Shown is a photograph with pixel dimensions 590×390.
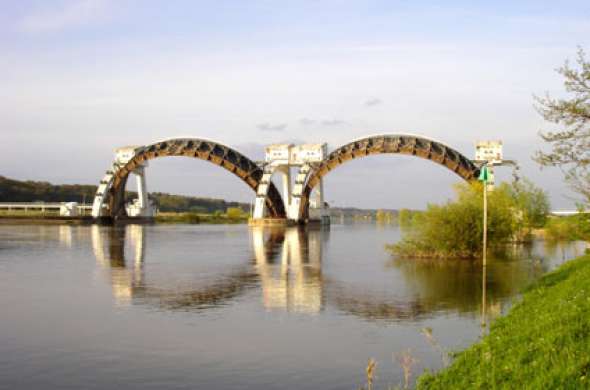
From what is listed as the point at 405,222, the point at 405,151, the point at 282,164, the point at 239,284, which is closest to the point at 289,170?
the point at 282,164

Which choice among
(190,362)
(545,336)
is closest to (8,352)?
(190,362)

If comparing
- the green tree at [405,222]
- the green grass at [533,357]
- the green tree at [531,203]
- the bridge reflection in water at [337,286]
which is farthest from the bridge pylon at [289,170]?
the green grass at [533,357]

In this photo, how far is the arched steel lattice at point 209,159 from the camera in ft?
314

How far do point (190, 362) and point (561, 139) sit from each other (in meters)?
13.3

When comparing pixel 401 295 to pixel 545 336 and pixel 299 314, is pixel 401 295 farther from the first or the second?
pixel 545 336

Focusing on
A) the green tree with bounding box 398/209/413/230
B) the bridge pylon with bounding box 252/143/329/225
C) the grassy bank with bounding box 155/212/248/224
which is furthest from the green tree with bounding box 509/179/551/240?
the grassy bank with bounding box 155/212/248/224

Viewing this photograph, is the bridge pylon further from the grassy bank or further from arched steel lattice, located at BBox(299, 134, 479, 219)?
the grassy bank

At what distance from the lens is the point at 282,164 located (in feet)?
318

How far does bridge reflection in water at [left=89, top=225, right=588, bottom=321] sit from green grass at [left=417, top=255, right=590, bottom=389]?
701cm

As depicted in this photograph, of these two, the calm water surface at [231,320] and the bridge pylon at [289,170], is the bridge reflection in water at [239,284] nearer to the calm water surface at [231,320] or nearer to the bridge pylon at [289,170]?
the calm water surface at [231,320]

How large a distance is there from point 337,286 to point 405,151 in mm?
61921

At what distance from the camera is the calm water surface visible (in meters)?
13.4

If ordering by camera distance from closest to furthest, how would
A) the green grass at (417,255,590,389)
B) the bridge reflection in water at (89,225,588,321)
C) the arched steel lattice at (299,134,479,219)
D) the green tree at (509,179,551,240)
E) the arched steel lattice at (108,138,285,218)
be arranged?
the green grass at (417,255,590,389) → the bridge reflection in water at (89,225,588,321) → the green tree at (509,179,551,240) → the arched steel lattice at (299,134,479,219) → the arched steel lattice at (108,138,285,218)

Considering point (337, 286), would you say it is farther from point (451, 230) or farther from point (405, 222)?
point (405, 222)
